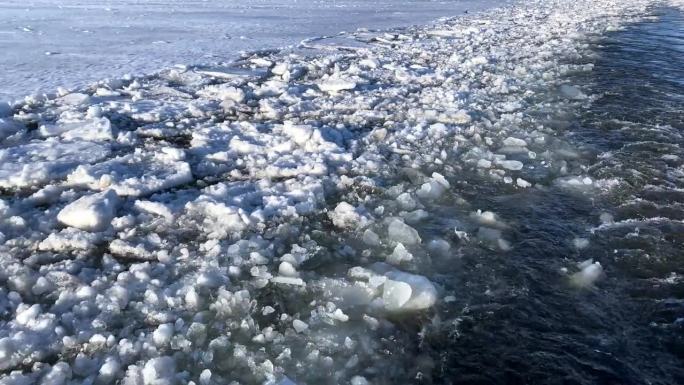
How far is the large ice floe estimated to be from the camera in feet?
7.75

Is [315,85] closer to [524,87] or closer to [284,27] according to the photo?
[524,87]

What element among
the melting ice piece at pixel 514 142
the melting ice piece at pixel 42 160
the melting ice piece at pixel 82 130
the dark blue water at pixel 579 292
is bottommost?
the dark blue water at pixel 579 292

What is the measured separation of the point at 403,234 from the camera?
3355 mm

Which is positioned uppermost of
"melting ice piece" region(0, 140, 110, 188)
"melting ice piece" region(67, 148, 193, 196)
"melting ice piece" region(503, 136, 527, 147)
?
"melting ice piece" region(0, 140, 110, 188)

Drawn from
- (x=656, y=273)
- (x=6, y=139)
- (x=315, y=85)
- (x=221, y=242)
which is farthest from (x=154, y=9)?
(x=656, y=273)

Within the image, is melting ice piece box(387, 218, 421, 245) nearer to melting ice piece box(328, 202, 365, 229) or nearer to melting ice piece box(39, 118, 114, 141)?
melting ice piece box(328, 202, 365, 229)

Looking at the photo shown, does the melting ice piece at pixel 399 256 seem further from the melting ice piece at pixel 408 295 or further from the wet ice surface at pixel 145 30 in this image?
the wet ice surface at pixel 145 30

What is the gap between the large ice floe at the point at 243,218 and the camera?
2.36 m

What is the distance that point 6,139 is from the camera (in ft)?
15.1

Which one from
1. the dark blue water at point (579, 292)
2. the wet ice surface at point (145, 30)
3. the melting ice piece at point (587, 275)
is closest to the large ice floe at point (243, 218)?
the melting ice piece at point (587, 275)

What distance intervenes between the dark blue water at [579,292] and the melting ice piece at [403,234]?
0.37m

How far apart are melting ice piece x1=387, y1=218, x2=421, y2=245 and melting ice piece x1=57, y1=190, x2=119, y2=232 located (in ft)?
6.62

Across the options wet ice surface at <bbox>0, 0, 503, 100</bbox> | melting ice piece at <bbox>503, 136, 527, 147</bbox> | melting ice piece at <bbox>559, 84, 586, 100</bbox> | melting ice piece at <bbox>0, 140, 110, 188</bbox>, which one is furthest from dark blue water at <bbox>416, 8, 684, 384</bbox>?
wet ice surface at <bbox>0, 0, 503, 100</bbox>

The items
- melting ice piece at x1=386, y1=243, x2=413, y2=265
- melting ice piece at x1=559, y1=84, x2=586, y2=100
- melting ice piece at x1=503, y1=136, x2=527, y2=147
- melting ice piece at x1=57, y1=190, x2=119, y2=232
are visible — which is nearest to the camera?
melting ice piece at x1=386, y1=243, x2=413, y2=265
